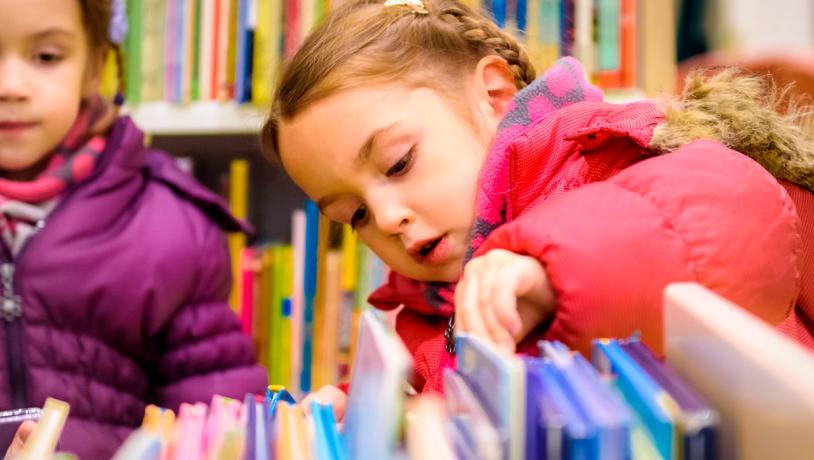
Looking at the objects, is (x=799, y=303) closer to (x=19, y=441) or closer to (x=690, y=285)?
(x=690, y=285)

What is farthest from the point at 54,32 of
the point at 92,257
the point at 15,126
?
the point at 92,257

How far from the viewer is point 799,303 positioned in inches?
24.9

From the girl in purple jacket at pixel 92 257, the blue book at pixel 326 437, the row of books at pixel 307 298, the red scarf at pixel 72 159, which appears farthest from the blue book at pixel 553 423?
the row of books at pixel 307 298

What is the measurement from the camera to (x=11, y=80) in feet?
3.42

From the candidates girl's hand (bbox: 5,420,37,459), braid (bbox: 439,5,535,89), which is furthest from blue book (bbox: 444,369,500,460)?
braid (bbox: 439,5,535,89)

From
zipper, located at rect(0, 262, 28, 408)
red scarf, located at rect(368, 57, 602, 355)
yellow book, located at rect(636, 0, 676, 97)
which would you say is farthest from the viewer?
yellow book, located at rect(636, 0, 676, 97)

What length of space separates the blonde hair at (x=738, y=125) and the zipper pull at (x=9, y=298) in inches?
32.7

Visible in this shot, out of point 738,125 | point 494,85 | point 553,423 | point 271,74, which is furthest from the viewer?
point 271,74

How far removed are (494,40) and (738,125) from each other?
40 cm

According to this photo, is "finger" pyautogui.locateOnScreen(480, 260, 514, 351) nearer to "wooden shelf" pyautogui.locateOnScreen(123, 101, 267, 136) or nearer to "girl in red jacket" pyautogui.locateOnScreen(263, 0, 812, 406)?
"girl in red jacket" pyautogui.locateOnScreen(263, 0, 812, 406)

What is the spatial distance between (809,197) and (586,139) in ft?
0.67

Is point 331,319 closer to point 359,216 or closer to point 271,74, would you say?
point 271,74

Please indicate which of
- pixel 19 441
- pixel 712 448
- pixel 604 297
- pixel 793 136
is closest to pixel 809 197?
pixel 793 136

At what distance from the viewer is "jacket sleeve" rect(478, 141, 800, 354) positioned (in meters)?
0.46
